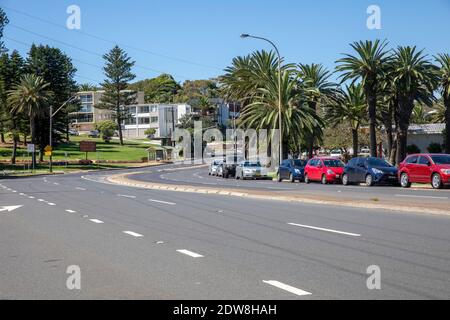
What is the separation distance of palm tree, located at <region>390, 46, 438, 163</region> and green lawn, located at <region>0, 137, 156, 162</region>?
58.1 meters

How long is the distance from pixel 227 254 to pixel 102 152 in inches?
4115

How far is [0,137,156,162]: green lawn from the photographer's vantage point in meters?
99.3

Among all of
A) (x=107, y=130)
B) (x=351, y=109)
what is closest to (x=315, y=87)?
(x=351, y=109)

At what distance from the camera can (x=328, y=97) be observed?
200 feet

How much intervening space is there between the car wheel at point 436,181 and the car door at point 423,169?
0.25 metres

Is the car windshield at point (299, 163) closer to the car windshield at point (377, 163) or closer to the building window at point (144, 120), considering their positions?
the car windshield at point (377, 163)

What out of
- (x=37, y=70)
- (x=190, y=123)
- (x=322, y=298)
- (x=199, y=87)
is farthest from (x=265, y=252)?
(x=199, y=87)

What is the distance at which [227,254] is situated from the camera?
389 inches

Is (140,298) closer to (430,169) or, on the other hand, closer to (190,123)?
(430,169)

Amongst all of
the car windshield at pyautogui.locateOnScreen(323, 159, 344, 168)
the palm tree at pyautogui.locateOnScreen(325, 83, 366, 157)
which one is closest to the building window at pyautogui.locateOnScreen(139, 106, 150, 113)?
the palm tree at pyautogui.locateOnScreen(325, 83, 366, 157)

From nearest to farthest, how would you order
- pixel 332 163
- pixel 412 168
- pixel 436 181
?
pixel 436 181
pixel 412 168
pixel 332 163

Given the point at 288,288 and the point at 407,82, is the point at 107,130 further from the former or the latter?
the point at 288,288

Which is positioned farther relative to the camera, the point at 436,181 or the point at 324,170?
the point at 324,170

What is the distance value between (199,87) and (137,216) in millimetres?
162289
